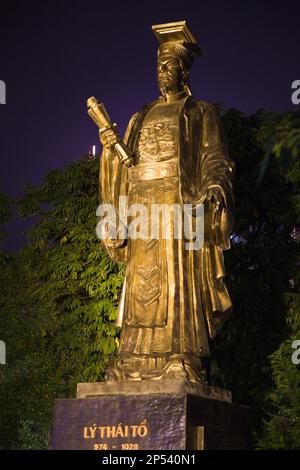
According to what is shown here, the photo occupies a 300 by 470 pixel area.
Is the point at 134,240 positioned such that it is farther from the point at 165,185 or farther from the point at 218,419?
the point at 218,419

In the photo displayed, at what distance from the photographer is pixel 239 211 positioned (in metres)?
14.3

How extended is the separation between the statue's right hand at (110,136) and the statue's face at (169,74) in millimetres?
759

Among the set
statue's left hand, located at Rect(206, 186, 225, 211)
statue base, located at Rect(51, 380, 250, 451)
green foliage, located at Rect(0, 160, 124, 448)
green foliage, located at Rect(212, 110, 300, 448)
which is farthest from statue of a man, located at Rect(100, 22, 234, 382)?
green foliage, located at Rect(0, 160, 124, 448)

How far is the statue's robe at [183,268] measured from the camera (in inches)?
364

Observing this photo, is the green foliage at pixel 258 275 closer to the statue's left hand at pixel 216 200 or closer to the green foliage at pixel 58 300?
the green foliage at pixel 58 300

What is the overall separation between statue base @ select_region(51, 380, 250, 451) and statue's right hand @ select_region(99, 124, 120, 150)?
2.58m

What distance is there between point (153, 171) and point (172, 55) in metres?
1.31

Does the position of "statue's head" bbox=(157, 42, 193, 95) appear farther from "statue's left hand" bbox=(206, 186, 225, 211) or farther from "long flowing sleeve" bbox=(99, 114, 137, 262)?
"statue's left hand" bbox=(206, 186, 225, 211)

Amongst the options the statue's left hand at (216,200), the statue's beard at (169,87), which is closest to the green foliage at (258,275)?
the statue's beard at (169,87)

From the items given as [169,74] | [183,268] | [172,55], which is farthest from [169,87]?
[183,268]

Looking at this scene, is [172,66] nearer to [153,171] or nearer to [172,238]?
[153,171]

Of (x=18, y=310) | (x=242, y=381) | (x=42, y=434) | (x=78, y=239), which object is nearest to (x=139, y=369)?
(x=242, y=381)

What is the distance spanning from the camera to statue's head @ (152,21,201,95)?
10008 mm

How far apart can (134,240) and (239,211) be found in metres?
4.81
